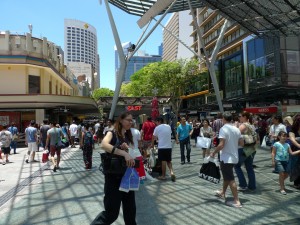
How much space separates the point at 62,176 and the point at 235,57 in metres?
33.3

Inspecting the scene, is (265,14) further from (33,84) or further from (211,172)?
(33,84)

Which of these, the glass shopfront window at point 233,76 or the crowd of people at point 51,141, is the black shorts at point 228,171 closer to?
the crowd of people at point 51,141

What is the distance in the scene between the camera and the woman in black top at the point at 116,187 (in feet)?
12.4

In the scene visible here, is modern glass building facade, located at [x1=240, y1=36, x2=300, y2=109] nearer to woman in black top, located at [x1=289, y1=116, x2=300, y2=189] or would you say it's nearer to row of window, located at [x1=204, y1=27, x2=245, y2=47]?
woman in black top, located at [x1=289, y1=116, x2=300, y2=189]

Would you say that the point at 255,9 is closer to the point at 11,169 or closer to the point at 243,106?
the point at 11,169

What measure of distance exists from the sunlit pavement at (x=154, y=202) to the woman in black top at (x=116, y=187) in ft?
4.02

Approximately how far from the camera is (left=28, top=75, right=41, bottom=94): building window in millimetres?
28344

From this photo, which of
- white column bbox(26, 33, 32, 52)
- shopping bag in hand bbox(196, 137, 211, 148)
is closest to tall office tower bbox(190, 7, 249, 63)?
white column bbox(26, 33, 32, 52)

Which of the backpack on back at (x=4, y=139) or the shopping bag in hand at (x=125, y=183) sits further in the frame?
the backpack on back at (x=4, y=139)

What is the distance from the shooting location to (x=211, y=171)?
6531 millimetres

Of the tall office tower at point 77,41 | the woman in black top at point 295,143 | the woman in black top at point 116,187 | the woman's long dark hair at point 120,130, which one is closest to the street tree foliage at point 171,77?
the woman in black top at point 295,143

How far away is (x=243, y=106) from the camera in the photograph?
35.6 metres

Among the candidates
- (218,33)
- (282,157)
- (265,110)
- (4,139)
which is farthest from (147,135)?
(218,33)

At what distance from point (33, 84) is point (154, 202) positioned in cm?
2485
